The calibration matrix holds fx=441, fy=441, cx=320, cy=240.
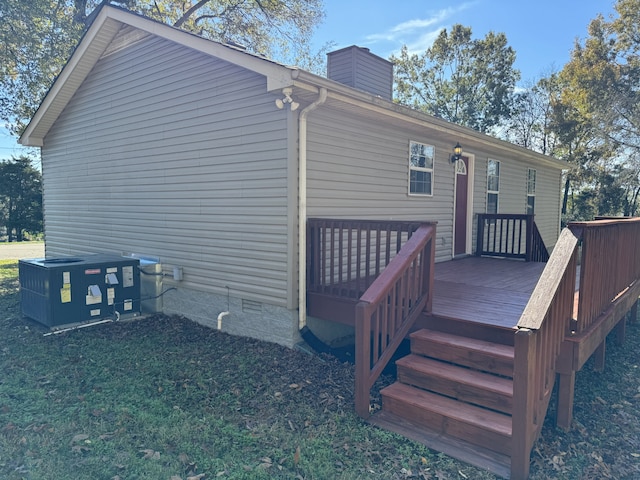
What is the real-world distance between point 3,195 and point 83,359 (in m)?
22.7

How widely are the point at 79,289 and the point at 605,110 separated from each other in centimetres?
2137

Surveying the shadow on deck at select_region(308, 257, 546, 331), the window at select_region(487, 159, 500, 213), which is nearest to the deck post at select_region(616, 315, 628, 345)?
the shadow on deck at select_region(308, 257, 546, 331)

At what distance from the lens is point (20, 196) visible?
22.8m

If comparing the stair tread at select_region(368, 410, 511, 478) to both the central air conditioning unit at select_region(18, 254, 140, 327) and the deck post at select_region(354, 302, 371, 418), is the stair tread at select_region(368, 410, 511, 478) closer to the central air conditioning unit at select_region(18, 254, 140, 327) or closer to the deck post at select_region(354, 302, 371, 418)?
the deck post at select_region(354, 302, 371, 418)

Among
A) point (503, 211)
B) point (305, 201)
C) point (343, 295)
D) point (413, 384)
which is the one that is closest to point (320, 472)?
point (413, 384)

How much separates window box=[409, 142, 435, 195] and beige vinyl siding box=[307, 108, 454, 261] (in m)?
0.11

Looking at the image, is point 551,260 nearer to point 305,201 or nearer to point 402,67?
point 305,201

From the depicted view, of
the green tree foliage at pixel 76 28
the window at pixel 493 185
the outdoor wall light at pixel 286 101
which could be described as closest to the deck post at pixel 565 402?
the outdoor wall light at pixel 286 101

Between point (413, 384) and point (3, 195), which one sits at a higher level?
point (3, 195)

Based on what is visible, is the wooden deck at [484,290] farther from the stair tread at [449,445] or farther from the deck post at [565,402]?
A: the stair tread at [449,445]

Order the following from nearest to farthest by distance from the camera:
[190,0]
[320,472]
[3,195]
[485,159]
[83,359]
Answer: [320,472], [83,359], [485,159], [190,0], [3,195]

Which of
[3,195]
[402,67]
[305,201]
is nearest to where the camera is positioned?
[305,201]

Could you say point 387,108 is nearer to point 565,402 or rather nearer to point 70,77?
point 565,402

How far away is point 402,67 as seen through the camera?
2658 cm
